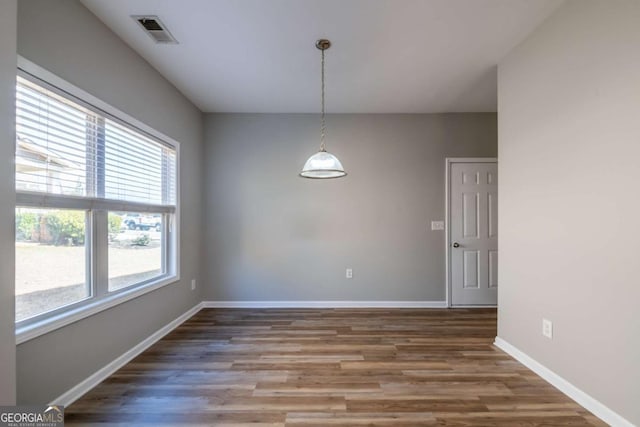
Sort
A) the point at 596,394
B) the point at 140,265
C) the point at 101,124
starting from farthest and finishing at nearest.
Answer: the point at 140,265 < the point at 101,124 < the point at 596,394

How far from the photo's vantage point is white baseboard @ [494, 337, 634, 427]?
1719 mm

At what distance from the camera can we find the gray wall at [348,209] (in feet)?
13.3

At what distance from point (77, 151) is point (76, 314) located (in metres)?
1.12

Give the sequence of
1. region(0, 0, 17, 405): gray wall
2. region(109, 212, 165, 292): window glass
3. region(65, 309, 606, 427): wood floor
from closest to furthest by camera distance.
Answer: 1. region(0, 0, 17, 405): gray wall
2. region(65, 309, 606, 427): wood floor
3. region(109, 212, 165, 292): window glass

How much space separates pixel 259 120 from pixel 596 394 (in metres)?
4.23

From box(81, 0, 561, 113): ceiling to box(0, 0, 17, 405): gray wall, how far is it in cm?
109

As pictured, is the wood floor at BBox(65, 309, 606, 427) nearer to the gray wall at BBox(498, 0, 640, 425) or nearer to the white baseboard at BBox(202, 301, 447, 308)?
the gray wall at BBox(498, 0, 640, 425)

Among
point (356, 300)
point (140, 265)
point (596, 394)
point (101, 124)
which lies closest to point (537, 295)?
point (596, 394)

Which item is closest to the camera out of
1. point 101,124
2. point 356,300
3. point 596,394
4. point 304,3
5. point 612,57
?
point 612,57

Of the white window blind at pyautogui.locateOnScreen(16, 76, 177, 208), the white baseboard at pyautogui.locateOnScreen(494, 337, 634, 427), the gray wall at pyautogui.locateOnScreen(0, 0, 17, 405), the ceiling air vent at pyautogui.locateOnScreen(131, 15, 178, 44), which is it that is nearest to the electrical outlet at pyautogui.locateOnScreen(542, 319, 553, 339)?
the white baseboard at pyautogui.locateOnScreen(494, 337, 634, 427)

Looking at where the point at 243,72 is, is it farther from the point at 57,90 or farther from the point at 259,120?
the point at 57,90

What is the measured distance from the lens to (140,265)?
9.21 ft

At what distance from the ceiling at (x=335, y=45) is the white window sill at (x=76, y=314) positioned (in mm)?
2111

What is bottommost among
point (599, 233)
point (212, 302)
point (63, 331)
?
point (212, 302)
